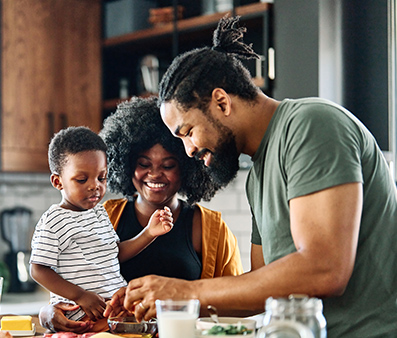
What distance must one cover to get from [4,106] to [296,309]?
3063 millimetres

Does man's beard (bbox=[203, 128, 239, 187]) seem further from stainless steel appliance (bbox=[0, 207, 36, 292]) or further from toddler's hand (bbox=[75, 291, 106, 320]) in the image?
stainless steel appliance (bbox=[0, 207, 36, 292])

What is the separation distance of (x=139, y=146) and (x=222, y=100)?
0.54m

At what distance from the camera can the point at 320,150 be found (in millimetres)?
1216

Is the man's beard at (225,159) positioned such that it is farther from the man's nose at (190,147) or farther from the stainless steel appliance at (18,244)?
the stainless steel appliance at (18,244)

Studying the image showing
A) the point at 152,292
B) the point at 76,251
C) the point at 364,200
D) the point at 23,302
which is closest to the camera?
the point at 152,292

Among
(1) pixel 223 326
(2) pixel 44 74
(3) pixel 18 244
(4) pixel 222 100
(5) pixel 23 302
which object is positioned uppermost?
(2) pixel 44 74

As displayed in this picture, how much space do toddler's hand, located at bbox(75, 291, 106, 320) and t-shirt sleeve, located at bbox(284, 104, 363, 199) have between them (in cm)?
62

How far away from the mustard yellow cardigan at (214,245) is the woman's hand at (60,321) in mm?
449

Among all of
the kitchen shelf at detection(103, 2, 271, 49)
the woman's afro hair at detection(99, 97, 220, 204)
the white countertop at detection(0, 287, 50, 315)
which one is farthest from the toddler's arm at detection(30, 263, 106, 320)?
the kitchen shelf at detection(103, 2, 271, 49)

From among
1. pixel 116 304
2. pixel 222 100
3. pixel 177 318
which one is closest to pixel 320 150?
pixel 222 100

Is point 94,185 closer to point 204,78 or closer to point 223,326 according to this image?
point 204,78

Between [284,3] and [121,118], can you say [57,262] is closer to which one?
[121,118]

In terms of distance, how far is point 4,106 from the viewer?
11.7 feet

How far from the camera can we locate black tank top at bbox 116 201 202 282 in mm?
1871
